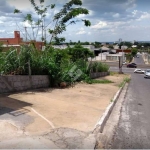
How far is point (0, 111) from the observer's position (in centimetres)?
635

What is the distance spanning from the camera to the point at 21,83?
9781 millimetres

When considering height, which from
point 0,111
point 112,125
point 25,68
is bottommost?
point 112,125

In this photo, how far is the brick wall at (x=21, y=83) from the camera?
29.2ft

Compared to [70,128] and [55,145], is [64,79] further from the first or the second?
[55,145]

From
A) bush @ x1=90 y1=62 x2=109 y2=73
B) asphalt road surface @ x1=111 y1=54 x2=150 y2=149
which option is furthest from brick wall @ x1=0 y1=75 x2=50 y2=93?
bush @ x1=90 y1=62 x2=109 y2=73

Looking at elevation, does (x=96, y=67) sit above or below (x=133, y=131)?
above

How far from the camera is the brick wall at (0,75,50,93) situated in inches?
351

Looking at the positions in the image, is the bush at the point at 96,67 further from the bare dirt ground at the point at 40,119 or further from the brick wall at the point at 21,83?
the bare dirt ground at the point at 40,119

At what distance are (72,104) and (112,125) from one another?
6.61ft

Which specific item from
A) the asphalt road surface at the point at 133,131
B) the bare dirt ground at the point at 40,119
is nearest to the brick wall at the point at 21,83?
the bare dirt ground at the point at 40,119

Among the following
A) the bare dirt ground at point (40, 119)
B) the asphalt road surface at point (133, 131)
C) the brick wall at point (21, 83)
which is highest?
the brick wall at point (21, 83)

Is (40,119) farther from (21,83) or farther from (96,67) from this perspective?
(96,67)

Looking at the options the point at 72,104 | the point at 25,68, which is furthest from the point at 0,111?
the point at 25,68

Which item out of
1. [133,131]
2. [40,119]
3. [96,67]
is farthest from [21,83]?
[96,67]
